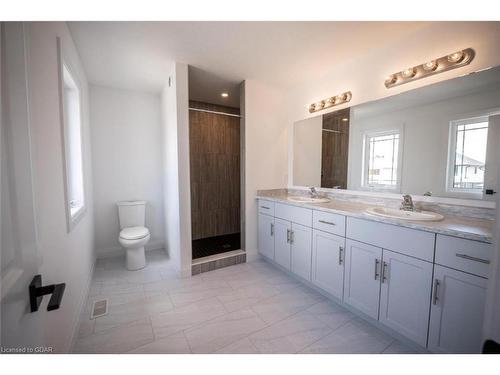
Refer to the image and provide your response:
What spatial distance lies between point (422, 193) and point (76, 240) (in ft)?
9.41

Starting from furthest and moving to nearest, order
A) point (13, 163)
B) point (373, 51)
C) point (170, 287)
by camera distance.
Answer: point (170, 287), point (373, 51), point (13, 163)

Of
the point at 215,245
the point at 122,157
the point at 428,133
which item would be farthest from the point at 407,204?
the point at 122,157

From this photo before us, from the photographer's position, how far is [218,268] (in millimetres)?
2576

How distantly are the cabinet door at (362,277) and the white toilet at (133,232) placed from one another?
87.7 inches

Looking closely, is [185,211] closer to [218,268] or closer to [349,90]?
[218,268]

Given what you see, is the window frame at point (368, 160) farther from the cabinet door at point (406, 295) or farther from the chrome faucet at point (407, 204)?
the cabinet door at point (406, 295)

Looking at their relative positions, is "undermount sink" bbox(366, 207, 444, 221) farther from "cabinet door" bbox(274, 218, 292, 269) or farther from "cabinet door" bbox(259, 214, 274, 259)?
"cabinet door" bbox(259, 214, 274, 259)

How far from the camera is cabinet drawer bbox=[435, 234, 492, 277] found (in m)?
1.08

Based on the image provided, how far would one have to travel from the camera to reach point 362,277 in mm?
1639

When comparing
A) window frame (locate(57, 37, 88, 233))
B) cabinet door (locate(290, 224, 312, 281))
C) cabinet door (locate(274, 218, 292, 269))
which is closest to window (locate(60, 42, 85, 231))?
window frame (locate(57, 37, 88, 233))

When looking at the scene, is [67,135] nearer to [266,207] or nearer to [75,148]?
[75,148]

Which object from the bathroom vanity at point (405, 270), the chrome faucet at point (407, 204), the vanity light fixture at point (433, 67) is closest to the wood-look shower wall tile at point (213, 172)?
the bathroom vanity at point (405, 270)

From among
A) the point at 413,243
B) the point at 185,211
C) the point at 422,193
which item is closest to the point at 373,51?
the point at 422,193

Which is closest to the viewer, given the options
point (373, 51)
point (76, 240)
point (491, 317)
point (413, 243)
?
point (491, 317)
